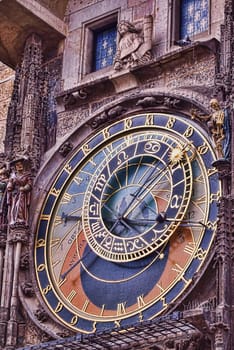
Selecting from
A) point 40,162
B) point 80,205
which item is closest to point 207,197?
point 80,205

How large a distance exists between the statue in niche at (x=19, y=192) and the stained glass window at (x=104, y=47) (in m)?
1.84

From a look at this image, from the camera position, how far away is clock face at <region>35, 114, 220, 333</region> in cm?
1409

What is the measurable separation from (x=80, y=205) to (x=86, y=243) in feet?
1.96

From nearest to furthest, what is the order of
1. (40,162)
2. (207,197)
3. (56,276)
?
(207,197) < (56,276) < (40,162)

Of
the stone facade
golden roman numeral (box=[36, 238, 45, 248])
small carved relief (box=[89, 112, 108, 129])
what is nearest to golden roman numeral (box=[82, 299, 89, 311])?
the stone facade

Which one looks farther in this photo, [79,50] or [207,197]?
[79,50]

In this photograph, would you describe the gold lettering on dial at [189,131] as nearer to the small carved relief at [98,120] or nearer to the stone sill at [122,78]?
the stone sill at [122,78]

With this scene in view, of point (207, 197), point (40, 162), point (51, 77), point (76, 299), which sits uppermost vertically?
point (51, 77)

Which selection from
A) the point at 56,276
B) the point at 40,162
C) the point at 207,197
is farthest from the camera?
the point at 40,162

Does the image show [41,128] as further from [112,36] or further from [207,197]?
[207,197]

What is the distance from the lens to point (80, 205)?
15.4 metres

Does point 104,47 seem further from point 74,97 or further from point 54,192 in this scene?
point 54,192

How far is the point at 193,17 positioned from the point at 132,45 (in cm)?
91

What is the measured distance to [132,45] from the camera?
1581 centimetres
